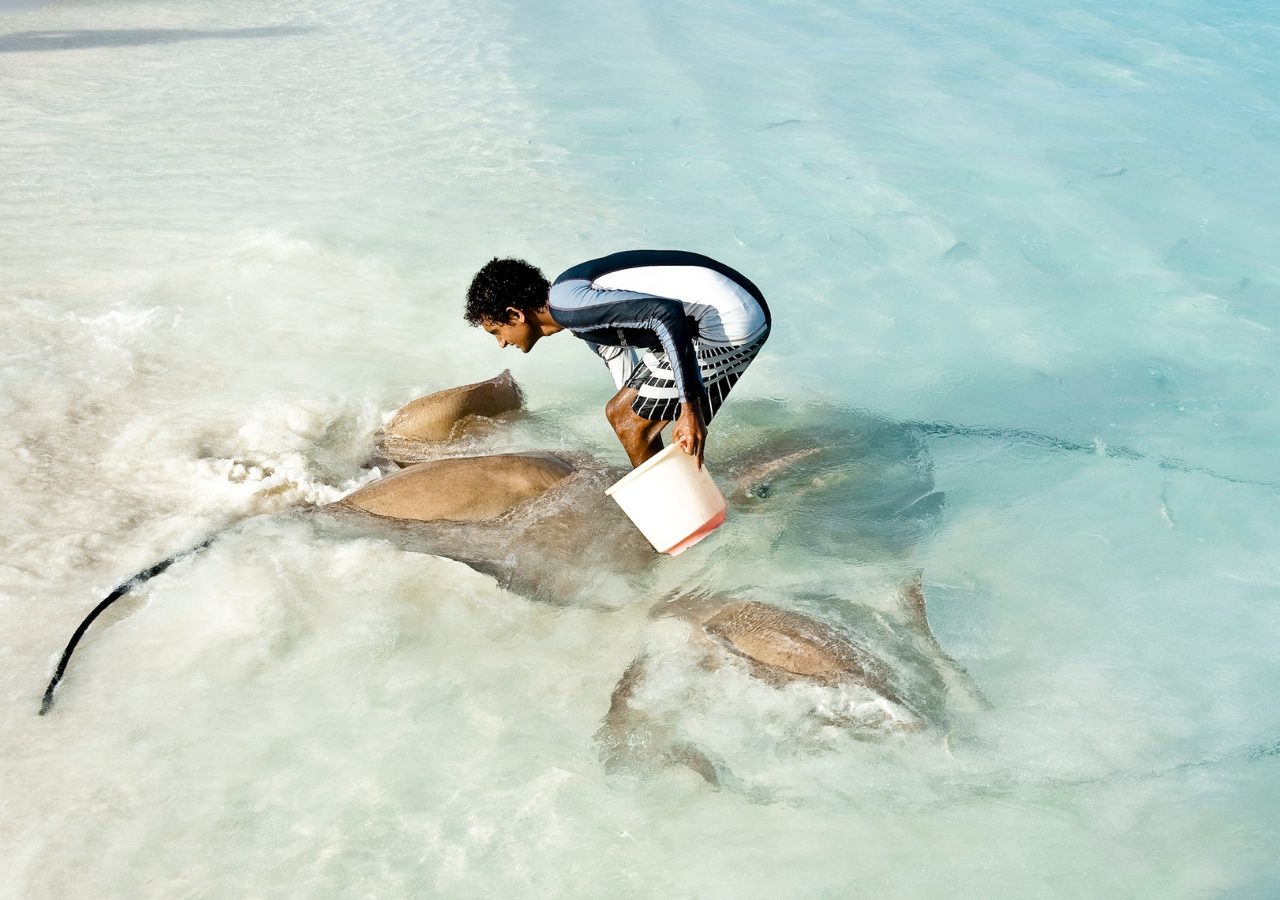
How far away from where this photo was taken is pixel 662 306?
3.28 m

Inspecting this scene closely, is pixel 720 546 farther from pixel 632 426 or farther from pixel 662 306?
pixel 662 306

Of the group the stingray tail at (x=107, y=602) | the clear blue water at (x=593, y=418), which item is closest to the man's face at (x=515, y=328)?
the clear blue water at (x=593, y=418)

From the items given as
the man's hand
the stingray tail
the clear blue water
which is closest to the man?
the man's hand

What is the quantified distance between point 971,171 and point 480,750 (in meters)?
6.23

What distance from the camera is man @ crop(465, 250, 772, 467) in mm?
3293

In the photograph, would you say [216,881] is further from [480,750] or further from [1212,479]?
[1212,479]

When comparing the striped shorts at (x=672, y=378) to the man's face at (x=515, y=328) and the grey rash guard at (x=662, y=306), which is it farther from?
the man's face at (x=515, y=328)

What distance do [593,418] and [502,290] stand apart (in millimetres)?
1453

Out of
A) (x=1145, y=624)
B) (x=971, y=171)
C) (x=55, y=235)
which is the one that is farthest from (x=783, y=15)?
(x=1145, y=624)

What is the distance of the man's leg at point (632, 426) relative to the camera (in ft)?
12.4

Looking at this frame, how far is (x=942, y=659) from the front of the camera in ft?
11.3

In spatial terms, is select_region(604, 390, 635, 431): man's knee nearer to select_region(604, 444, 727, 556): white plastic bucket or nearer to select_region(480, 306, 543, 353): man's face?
select_region(480, 306, 543, 353): man's face

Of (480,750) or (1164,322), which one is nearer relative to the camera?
(480,750)

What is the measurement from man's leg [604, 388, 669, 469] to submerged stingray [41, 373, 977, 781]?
21 centimetres
